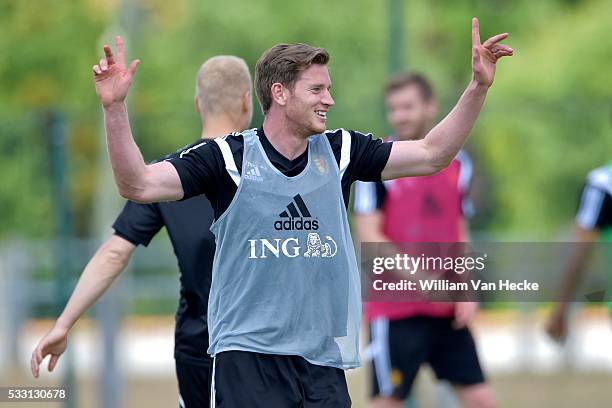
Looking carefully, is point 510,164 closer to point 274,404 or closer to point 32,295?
point 32,295

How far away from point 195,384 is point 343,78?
1140 cm

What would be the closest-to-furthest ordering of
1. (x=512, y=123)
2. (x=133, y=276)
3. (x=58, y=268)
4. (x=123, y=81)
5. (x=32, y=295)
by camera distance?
1. (x=123, y=81)
2. (x=58, y=268)
3. (x=512, y=123)
4. (x=32, y=295)
5. (x=133, y=276)

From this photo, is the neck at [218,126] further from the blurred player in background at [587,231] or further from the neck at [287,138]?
the blurred player in background at [587,231]

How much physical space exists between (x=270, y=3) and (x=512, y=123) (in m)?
8.29

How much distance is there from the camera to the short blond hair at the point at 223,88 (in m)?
5.55

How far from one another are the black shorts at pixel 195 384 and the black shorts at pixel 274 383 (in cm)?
89

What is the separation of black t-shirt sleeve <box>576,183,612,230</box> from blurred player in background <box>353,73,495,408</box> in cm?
103

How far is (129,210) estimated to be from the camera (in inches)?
221

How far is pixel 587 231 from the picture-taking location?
6.48 meters

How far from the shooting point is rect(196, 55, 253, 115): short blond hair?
5551 millimetres

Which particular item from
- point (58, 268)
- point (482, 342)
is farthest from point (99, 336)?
point (482, 342)

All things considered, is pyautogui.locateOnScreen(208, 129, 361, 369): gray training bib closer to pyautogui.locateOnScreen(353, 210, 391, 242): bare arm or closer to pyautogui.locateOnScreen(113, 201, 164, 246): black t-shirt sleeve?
pyautogui.locateOnScreen(113, 201, 164, 246): black t-shirt sleeve

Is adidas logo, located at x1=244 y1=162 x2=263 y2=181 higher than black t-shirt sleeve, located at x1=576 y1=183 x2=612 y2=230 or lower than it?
higher

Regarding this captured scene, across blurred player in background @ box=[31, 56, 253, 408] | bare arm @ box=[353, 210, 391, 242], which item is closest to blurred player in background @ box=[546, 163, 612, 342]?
bare arm @ box=[353, 210, 391, 242]
